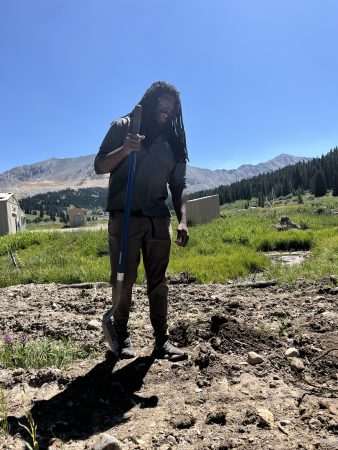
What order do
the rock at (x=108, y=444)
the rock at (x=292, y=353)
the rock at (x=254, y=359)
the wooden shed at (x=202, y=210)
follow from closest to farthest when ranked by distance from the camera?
the rock at (x=108, y=444)
the rock at (x=254, y=359)
the rock at (x=292, y=353)
the wooden shed at (x=202, y=210)

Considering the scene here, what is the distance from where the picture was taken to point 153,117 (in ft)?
11.6

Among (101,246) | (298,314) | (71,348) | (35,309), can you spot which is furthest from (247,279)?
(101,246)

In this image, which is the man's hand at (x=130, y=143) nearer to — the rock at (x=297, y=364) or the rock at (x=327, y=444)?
the rock at (x=297, y=364)

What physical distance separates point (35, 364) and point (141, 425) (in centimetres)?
135

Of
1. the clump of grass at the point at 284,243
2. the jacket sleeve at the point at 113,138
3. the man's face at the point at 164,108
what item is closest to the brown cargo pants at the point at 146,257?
the jacket sleeve at the point at 113,138

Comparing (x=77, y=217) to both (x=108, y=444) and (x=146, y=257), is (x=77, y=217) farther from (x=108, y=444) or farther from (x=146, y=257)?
(x=108, y=444)

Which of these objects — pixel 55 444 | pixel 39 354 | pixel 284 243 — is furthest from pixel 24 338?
pixel 284 243

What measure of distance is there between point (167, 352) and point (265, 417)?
120 cm

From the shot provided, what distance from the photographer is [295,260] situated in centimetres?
1052

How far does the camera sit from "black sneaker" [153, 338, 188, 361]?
3500 millimetres

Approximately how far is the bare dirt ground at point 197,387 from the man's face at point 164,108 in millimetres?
1959

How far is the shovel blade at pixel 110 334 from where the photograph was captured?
10.8 ft

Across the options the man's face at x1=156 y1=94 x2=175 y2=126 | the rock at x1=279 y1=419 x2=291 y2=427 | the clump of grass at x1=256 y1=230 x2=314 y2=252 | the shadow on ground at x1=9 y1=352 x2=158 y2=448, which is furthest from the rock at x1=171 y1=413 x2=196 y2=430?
the clump of grass at x1=256 y1=230 x2=314 y2=252

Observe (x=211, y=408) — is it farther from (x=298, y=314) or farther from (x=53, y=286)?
(x=53, y=286)
